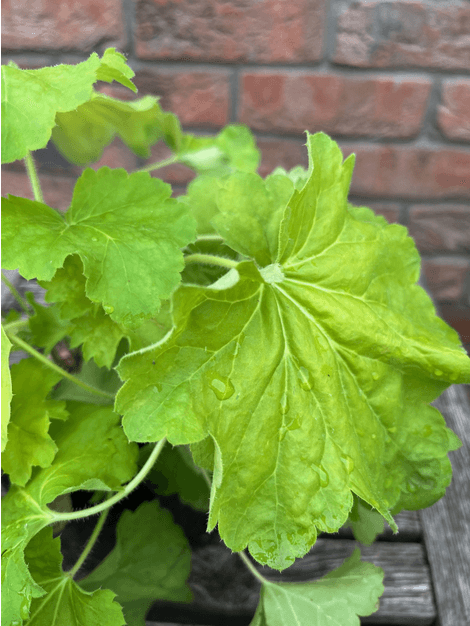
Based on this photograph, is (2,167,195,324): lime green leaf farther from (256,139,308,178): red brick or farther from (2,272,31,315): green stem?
(256,139,308,178): red brick

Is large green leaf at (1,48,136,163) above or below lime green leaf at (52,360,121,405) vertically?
above

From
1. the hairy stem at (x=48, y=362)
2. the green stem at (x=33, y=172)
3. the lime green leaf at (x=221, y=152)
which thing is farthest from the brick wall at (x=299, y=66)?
Answer: the hairy stem at (x=48, y=362)

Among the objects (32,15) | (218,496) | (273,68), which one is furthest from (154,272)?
(32,15)

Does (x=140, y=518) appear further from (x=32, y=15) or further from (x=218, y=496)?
(x=32, y=15)

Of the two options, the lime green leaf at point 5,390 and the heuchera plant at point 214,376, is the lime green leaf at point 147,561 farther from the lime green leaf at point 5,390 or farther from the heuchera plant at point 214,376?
the lime green leaf at point 5,390

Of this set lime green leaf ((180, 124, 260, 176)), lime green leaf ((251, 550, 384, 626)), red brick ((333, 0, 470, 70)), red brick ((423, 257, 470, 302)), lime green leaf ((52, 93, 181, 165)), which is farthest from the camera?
red brick ((423, 257, 470, 302))

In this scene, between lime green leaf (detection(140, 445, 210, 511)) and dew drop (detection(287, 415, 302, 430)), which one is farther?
lime green leaf (detection(140, 445, 210, 511))

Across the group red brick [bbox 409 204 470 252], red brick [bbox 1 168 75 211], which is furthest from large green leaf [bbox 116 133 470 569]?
red brick [bbox 1 168 75 211]
